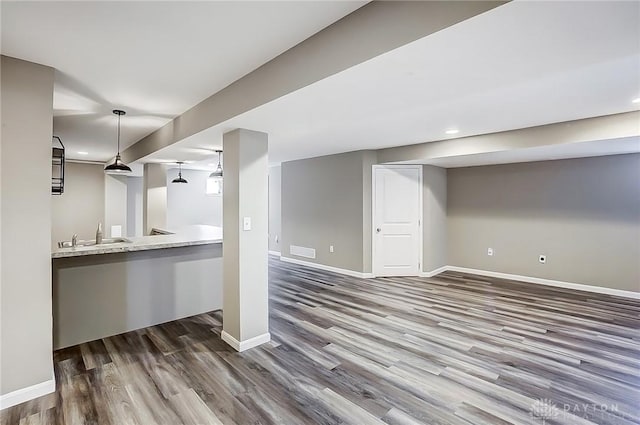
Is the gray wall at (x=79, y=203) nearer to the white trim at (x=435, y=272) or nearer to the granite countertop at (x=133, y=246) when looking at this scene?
the granite countertop at (x=133, y=246)

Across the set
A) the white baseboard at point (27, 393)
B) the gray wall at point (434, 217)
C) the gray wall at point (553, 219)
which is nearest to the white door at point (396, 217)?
the gray wall at point (434, 217)

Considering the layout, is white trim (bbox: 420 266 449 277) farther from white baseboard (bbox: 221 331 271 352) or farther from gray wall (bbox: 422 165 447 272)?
white baseboard (bbox: 221 331 271 352)

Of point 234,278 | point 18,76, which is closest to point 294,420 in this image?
point 234,278

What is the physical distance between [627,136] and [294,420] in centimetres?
433

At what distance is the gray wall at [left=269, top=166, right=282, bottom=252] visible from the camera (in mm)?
7980

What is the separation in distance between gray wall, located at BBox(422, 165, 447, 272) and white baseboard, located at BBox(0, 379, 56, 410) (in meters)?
5.34

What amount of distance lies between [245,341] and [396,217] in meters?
3.72

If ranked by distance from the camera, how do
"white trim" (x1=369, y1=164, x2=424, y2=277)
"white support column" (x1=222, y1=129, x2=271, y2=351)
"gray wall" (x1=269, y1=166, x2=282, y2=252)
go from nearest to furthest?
1. "white support column" (x1=222, y1=129, x2=271, y2=351)
2. "white trim" (x1=369, y1=164, x2=424, y2=277)
3. "gray wall" (x1=269, y1=166, x2=282, y2=252)

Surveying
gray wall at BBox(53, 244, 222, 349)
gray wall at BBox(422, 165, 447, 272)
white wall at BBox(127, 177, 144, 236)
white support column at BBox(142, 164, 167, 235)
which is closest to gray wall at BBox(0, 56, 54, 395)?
gray wall at BBox(53, 244, 222, 349)

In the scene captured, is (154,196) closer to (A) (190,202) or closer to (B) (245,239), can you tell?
(A) (190,202)

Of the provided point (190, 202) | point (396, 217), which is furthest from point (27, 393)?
point (190, 202)

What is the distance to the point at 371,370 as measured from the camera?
2637mm

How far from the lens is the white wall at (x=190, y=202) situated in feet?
26.3

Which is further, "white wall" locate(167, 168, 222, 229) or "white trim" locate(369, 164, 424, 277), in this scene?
"white wall" locate(167, 168, 222, 229)
